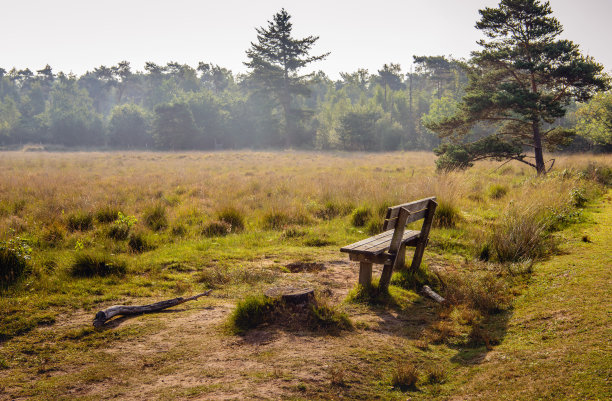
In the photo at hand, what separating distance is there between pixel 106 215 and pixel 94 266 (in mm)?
3614

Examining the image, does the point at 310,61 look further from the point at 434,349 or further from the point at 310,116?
the point at 434,349

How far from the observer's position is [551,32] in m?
16.0

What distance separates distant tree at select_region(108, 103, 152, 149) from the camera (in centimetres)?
6028

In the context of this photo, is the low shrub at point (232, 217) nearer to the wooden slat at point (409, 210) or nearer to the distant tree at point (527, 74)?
the wooden slat at point (409, 210)

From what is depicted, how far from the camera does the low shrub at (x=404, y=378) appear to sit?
3443 mm

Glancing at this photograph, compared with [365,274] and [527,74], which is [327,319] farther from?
[527,74]

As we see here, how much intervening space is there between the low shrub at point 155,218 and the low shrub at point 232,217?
1.29m

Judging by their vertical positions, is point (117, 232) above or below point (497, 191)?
below

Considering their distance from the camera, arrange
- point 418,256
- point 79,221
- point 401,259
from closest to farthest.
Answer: point 418,256 → point 401,259 → point 79,221

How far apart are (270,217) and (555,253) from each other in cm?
601

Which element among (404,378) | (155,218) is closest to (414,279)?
(404,378)

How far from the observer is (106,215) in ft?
30.3

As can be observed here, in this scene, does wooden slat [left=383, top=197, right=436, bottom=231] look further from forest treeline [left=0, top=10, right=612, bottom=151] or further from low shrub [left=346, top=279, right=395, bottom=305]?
forest treeline [left=0, top=10, right=612, bottom=151]

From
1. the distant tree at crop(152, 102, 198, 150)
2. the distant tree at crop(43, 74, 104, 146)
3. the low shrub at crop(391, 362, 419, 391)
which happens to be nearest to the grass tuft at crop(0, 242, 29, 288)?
the low shrub at crop(391, 362, 419, 391)
